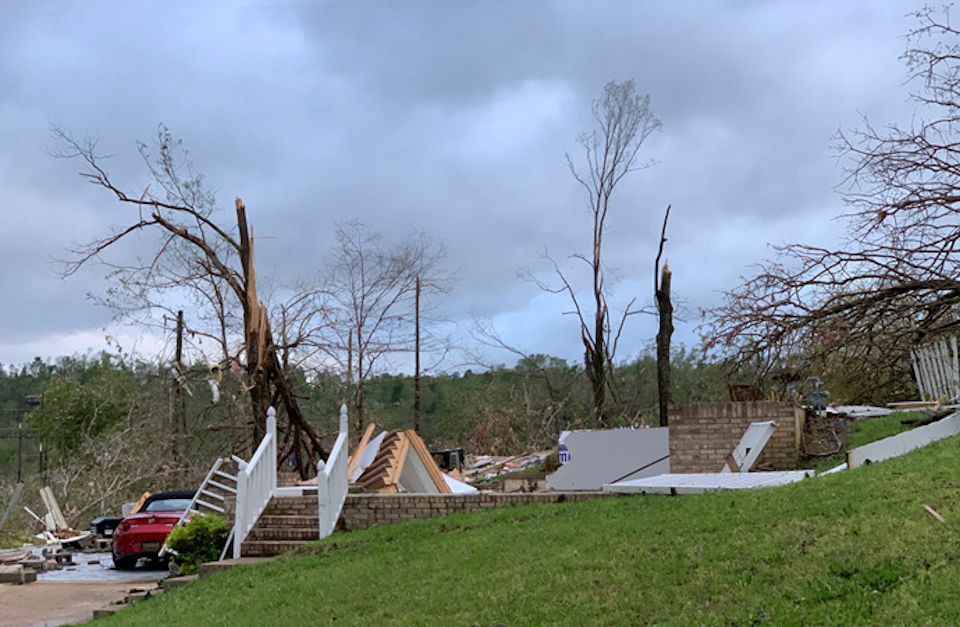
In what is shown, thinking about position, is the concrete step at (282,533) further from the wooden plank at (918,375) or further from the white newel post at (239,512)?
the wooden plank at (918,375)

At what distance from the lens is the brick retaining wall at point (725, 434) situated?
43.2 feet

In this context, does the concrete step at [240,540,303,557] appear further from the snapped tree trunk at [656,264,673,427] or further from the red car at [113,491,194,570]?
the snapped tree trunk at [656,264,673,427]

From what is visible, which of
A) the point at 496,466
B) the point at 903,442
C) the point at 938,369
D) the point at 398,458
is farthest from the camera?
the point at 496,466

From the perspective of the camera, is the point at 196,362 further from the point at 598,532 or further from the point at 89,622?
the point at 598,532

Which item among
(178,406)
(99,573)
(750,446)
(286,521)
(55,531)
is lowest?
(99,573)

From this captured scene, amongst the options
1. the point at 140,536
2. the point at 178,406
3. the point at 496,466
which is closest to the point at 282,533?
the point at 140,536

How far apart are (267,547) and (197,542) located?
3.45ft

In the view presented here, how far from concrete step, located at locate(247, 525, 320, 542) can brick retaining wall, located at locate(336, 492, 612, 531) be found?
0.46 meters

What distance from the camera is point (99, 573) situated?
A: 51.4 ft

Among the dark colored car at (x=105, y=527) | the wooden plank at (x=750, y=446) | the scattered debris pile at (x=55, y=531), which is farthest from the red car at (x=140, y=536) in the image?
the wooden plank at (x=750, y=446)

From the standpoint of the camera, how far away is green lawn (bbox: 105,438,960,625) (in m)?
5.44

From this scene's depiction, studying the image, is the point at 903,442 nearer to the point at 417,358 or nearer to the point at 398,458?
the point at 398,458

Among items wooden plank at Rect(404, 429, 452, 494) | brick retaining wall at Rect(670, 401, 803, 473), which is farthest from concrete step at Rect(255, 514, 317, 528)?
brick retaining wall at Rect(670, 401, 803, 473)

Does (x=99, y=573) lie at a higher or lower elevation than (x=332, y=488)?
lower
